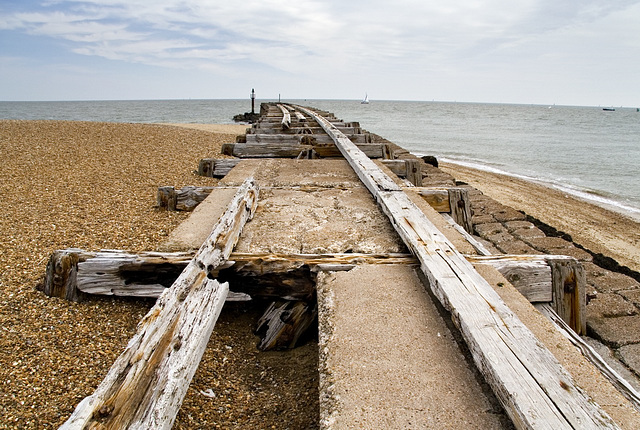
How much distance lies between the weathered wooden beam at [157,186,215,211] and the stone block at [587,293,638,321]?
3724mm

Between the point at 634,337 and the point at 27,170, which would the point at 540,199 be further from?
the point at 27,170

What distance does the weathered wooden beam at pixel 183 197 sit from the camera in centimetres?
392

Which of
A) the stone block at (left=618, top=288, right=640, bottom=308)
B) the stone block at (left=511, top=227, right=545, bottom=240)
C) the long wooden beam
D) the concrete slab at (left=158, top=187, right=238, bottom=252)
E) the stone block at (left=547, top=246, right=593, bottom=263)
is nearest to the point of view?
the long wooden beam

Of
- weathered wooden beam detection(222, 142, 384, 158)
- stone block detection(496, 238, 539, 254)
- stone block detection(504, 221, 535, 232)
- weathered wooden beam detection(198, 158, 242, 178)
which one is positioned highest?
weathered wooden beam detection(222, 142, 384, 158)

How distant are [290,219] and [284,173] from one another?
5.88 feet

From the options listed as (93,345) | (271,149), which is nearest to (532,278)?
(93,345)

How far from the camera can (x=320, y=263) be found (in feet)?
7.44

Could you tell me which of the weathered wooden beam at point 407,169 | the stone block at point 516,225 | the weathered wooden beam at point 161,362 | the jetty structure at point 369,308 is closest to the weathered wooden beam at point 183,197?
the jetty structure at point 369,308

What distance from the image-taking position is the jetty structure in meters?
1.33

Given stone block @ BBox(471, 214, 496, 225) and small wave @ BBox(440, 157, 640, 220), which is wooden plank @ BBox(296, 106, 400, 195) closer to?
stone block @ BBox(471, 214, 496, 225)

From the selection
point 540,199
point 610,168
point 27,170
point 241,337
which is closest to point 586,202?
point 540,199

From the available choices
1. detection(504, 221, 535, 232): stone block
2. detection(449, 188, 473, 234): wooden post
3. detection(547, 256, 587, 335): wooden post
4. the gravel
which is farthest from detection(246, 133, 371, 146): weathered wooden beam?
detection(547, 256, 587, 335): wooden post

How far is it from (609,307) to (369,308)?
10.3ft

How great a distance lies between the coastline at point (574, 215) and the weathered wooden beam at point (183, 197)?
718cm
